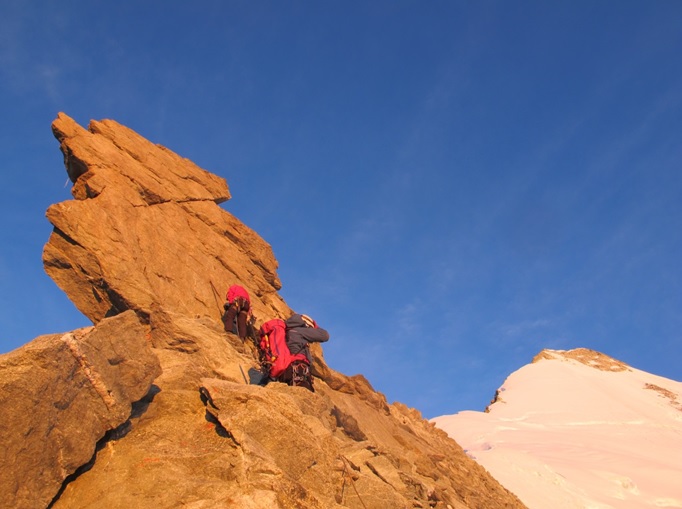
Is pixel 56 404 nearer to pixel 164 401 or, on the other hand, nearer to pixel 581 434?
pixel 164 401

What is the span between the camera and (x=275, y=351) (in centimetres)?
1312

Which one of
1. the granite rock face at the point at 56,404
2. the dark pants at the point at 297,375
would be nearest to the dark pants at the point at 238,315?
the dark pants at the point at 297,375

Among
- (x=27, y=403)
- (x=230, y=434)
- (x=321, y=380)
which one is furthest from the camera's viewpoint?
(x=321, y=380)

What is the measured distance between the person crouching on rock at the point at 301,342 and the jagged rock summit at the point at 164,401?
1021 millimetres

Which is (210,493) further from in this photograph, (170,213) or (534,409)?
(534,409)

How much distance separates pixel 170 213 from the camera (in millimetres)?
19250

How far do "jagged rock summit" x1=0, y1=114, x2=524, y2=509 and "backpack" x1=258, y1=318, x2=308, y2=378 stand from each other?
0.69 meters

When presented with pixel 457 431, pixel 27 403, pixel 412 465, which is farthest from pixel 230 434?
pixel 457 431

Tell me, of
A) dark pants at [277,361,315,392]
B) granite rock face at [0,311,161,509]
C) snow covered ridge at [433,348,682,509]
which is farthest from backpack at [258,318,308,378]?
snow covered ridge at [433,348,682,509]

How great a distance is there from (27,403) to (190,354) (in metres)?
6.81

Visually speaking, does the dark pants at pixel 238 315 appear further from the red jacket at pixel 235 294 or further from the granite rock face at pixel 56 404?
the granite rock face at pixel 56 404

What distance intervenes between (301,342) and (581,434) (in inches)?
1394

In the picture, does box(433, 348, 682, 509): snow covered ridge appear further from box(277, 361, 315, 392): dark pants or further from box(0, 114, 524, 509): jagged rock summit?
box(277, 361, 315, 392): dark pants

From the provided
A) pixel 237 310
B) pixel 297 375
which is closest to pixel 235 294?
pixel 237 310
